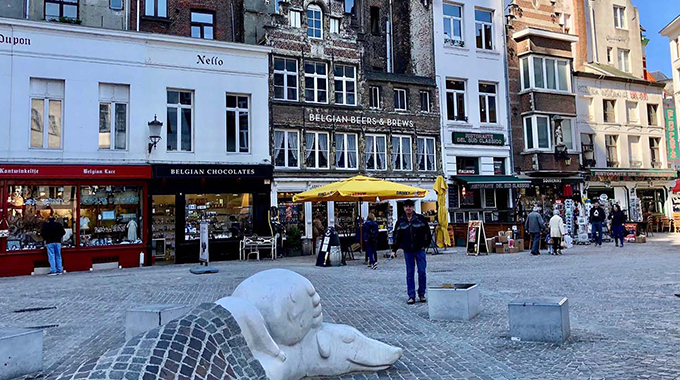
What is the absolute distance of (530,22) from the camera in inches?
1145

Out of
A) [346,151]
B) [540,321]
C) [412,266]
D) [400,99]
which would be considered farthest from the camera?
[400,99]

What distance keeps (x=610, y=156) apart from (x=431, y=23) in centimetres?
1463

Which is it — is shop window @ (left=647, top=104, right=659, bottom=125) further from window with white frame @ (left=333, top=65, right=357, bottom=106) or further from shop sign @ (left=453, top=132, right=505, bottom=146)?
window with white frame @ (left=333, top=65, right=357, bottom=106)

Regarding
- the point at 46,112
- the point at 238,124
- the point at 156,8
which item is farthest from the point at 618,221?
the point at 46,112

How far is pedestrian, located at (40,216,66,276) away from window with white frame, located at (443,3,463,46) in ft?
65.6

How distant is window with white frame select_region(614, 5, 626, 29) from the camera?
34.8 m

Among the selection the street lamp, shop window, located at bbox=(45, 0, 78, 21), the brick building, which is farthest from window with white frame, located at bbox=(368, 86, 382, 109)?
shop window, located at bbox=(45, 0, 78, 21)

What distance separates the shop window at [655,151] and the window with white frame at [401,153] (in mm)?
18534

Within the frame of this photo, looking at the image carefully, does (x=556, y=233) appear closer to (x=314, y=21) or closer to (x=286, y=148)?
(x=286, y=148)

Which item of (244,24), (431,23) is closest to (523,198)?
(431,23)

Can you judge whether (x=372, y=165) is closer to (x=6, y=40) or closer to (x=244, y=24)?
(x=244, y=24)

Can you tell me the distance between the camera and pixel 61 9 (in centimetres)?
1897

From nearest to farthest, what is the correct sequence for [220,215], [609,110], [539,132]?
[220,215]
[539,132]
[609,110]

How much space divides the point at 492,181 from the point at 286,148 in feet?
34.5
